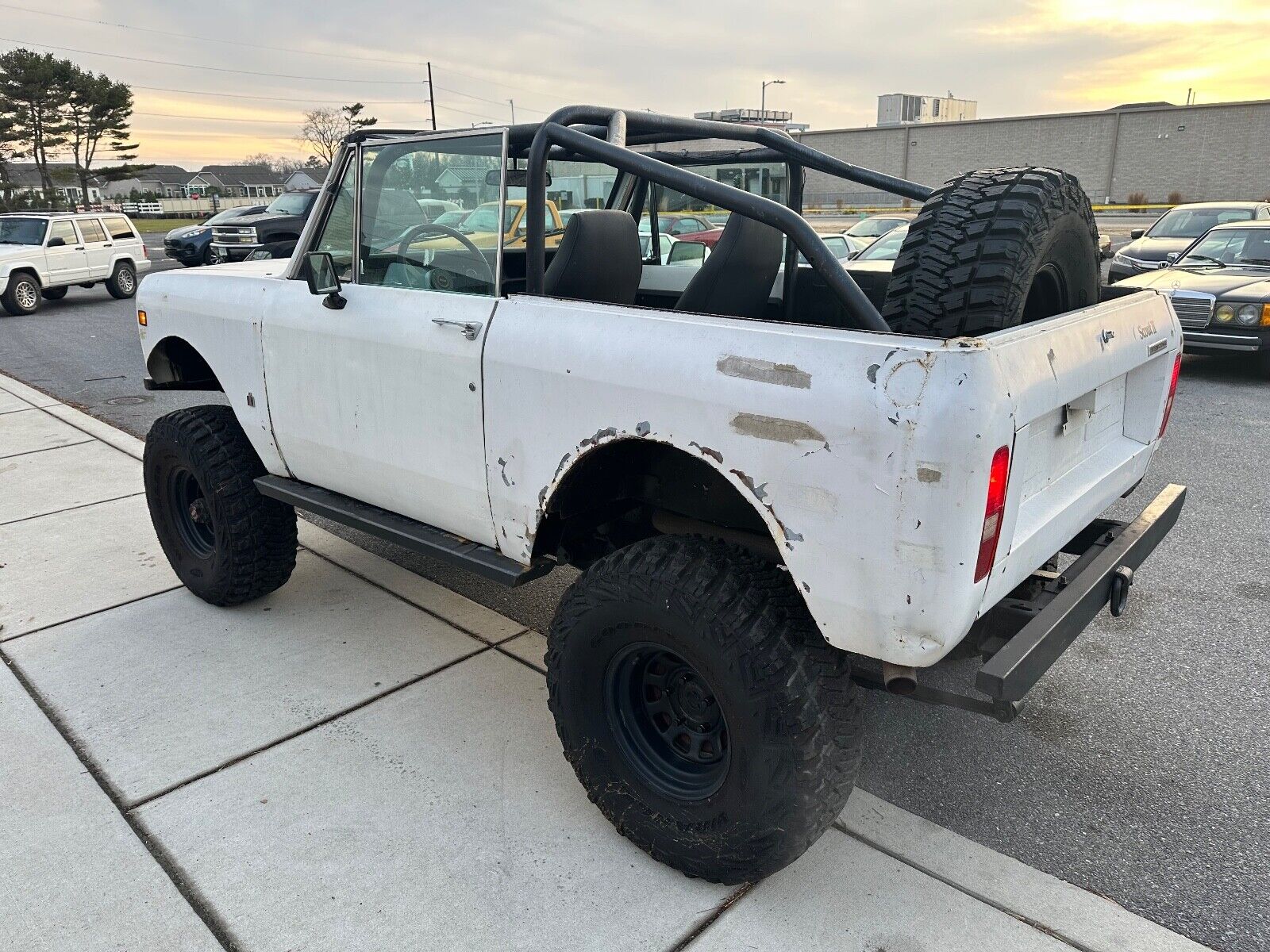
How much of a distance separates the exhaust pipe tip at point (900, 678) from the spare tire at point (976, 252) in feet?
2.79

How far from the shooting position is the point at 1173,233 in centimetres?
1360

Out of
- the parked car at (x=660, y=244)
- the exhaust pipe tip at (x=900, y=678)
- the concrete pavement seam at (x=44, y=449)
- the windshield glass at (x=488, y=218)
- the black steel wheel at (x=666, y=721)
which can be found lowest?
the concrete pavement seam at (x=44, y=449)

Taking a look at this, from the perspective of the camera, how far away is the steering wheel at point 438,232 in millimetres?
2959

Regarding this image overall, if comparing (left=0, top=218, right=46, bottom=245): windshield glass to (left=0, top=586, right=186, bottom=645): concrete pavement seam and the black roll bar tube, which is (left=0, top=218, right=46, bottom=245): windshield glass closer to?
(left=0, top=586, right=186, bottom=645): concrete pavement seam

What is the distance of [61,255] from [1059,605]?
61.9ft

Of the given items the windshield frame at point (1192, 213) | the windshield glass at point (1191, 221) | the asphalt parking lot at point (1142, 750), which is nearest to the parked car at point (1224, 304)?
the windshield frame at point (1192, 213)

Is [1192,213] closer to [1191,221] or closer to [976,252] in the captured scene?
[1191,221]

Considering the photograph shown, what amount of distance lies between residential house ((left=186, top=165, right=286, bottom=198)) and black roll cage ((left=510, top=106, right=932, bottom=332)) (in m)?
111

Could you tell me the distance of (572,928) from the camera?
2.33m

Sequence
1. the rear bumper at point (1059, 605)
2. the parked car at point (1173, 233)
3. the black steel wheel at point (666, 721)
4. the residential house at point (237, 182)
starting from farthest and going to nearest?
the residential house at point (237, 182), the parked car at point (1173, 233), the black steel wheel at point (666, 721), the rear bumper at point (1059, 605)

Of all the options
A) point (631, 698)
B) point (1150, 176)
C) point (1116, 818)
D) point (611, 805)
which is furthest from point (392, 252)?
point (1150, 176)

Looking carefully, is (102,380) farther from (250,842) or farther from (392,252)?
(250,842)

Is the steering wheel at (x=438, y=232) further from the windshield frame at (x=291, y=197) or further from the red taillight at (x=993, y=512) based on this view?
the windshield frame at (x=291, y=197)

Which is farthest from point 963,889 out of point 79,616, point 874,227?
point 874,227
